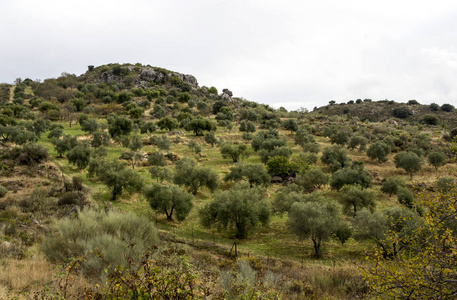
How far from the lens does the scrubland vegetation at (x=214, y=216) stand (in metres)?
6.78

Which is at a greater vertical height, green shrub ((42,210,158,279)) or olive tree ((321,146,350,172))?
olive tree ((321,146,350,172))

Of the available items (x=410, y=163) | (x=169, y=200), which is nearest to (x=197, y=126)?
(x=169, y=200)

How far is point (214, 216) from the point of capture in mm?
26875

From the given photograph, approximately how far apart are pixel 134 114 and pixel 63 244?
80.1 m

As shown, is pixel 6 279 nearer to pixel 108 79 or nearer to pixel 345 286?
pixel 345 286

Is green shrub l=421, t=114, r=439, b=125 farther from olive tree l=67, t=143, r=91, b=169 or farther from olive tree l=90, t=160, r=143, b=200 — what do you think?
olive tree l=67, t=143, r=91, b=169

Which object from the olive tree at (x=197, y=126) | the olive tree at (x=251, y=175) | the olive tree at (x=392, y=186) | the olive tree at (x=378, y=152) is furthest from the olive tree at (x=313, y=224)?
the olive tree at (x=197, y=126)

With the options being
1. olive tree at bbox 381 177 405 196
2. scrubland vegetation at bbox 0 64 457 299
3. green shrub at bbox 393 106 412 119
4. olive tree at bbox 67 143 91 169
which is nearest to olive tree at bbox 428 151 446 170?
scrubland vegetation at bbox 0 64 457 299

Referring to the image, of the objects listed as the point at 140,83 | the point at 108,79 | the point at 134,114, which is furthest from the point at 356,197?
the point at 108,79

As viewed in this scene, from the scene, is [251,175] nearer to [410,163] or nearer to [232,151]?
[232,151]

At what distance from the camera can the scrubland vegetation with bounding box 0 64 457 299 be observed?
22.2 ft

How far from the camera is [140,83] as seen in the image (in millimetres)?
142000

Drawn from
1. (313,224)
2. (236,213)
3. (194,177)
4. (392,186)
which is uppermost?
(392,186)

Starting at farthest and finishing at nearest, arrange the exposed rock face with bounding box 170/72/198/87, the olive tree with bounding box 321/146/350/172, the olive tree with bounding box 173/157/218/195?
the exposed rock face with bounding box 170/72/198/87, the olive tree with bounding box 321/146/350/172, the olive tree with bounding box 173/157/218/195
